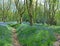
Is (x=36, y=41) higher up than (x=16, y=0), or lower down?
lower down

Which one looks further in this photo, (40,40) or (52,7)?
(52,7)

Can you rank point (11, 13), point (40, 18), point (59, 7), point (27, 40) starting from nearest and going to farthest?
point (27, 40) → point (59, 7) → point (40, 18) → point (11, 13)

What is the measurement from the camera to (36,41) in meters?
14.4

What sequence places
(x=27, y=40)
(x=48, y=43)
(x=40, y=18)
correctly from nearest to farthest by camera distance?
(x=48, y=43) < (x=27, y=40) < (x=40, y=18)

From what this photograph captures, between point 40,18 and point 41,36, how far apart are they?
50703 mm

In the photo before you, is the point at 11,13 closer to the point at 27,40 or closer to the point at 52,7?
the point at 52,7

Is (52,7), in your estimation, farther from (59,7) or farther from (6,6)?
(6,6)

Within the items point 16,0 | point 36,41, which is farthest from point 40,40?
point 16,0

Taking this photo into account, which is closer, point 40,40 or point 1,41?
point 1,41

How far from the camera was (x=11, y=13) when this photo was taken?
263 ft

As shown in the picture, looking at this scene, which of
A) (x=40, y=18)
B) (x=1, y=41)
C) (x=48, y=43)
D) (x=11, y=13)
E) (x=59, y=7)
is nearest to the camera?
(x=1, y=41)

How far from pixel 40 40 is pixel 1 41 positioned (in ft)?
10.1

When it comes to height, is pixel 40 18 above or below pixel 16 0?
below

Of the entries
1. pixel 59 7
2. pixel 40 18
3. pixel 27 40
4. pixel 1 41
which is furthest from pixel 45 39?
pixel 40 18
